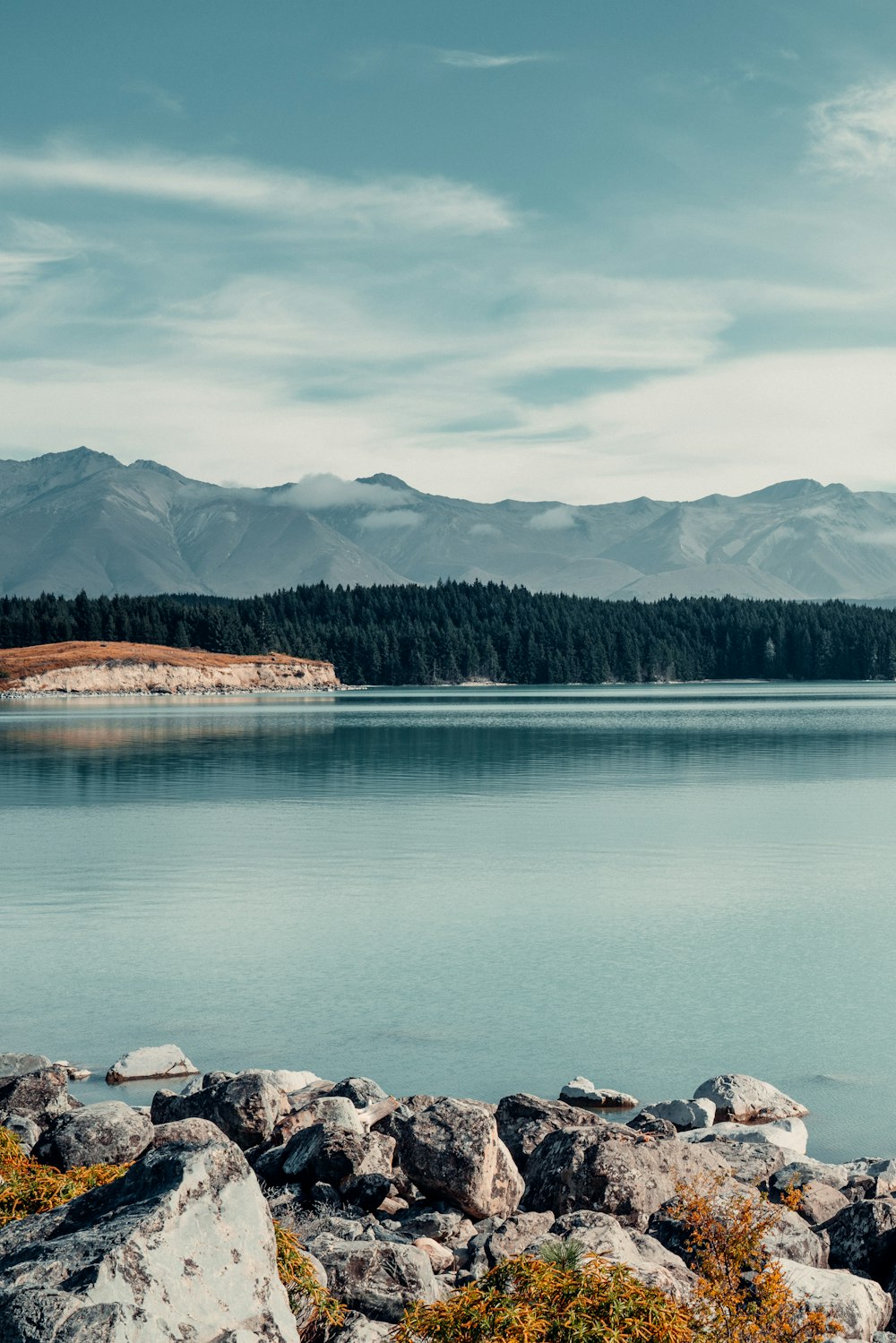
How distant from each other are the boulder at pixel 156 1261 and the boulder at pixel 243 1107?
5.81 m

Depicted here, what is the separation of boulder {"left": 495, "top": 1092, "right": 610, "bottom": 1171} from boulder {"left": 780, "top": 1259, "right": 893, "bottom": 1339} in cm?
372

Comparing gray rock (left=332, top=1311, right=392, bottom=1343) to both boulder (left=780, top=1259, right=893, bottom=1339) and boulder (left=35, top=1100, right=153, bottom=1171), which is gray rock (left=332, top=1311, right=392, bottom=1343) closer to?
boulder (left=780, top=1259, right=893, bottom=1339)

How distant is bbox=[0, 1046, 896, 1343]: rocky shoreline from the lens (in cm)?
555

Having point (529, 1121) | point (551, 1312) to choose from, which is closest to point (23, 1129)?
point (529, 1121)

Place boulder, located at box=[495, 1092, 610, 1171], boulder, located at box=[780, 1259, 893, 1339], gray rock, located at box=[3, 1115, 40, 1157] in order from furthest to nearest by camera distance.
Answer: boulder, located at box=[495, 1092, 610, 1171], gray rock, located at box=[3, 1115, 40, 1157], boulder, located at box=[780, 1259, 893, 1339]

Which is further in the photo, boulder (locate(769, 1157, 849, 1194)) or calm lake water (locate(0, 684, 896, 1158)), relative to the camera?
calm lake water (locate(0, 684, 896, 1158))

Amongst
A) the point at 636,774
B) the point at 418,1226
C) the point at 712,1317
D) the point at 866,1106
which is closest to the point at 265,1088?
the point at 418,1226

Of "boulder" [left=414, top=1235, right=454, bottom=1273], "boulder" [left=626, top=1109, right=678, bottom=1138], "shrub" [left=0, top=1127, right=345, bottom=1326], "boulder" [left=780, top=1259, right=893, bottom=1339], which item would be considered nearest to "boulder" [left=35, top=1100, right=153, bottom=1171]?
"shrub" [left=0, top=1127, right=345, bottom=1326]

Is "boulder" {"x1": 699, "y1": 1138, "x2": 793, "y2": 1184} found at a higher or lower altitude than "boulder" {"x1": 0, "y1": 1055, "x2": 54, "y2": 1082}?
higher

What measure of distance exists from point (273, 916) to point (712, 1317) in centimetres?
1933

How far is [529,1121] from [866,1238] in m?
3.84

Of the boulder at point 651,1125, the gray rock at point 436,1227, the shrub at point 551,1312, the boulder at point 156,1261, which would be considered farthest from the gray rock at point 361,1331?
the boulder at point 651,1125

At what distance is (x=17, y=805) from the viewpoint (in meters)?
46.4

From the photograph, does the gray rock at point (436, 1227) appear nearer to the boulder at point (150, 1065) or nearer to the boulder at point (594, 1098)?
the boulder at point (594, 1098)
